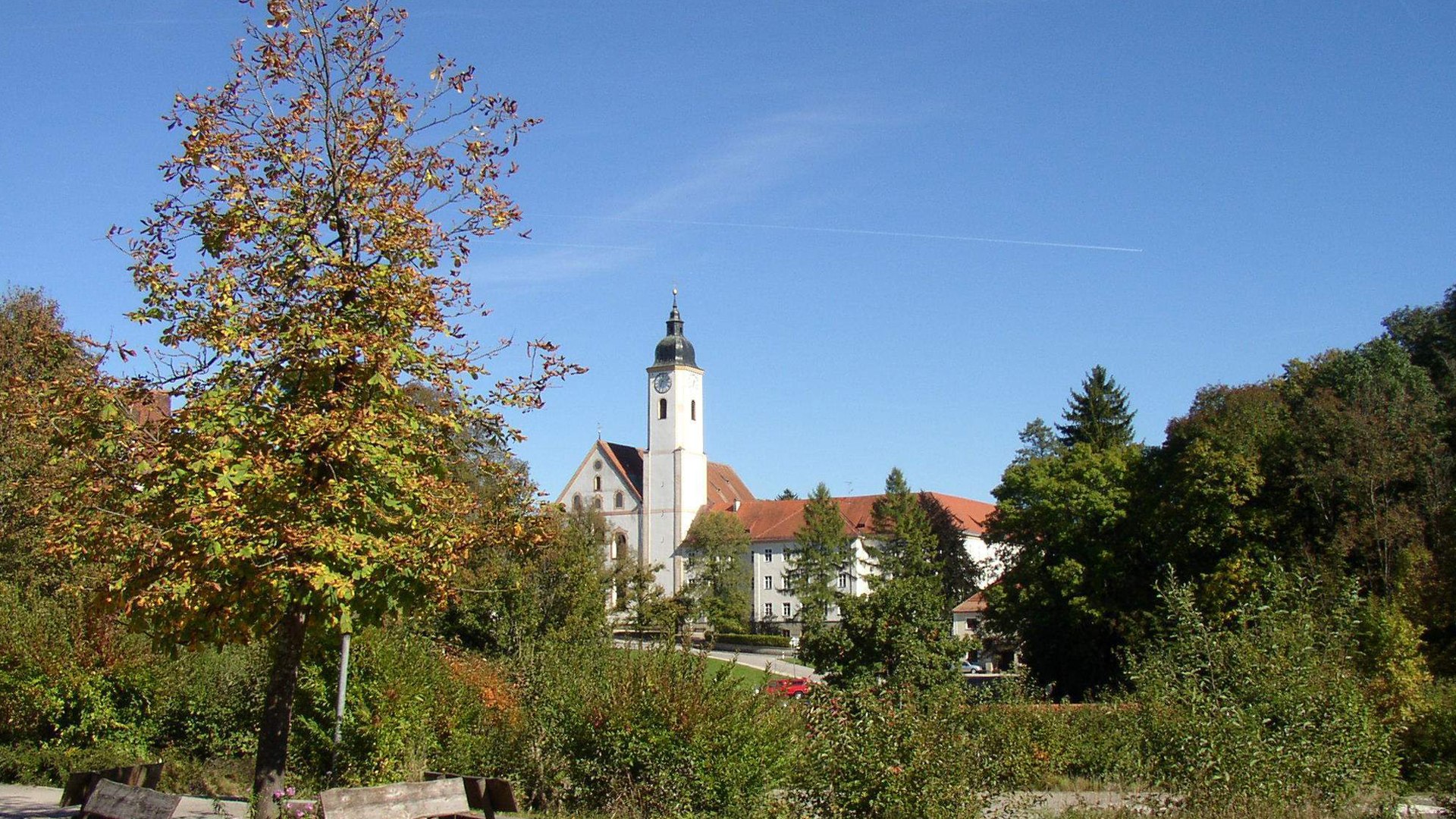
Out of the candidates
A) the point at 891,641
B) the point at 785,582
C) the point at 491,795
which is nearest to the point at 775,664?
the point at 785,582

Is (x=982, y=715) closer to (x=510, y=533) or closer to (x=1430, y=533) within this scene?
(x=510, y=533)

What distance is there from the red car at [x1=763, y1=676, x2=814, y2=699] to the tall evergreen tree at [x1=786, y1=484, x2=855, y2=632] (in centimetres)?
6047

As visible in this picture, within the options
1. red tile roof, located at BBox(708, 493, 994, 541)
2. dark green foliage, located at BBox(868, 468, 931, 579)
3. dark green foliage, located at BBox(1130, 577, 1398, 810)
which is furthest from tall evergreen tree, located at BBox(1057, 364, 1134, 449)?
dark green foliage, located at BBox(1130, 577, 1398, 810)

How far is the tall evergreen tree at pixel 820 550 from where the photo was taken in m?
80.4

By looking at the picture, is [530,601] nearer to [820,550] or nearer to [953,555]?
[953,555]

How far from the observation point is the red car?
13.0m

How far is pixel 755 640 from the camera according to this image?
254ft

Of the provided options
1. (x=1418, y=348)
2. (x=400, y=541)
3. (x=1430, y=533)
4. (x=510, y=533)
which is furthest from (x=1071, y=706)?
(x=1418, y=348)

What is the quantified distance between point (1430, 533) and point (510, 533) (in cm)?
2940

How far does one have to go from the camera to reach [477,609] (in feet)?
92.2

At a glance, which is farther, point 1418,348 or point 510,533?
point 1418,348

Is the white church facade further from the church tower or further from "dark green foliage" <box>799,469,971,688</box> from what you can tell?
"dark green foliage" <box>799,469,971,688</box>

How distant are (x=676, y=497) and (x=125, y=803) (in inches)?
3241

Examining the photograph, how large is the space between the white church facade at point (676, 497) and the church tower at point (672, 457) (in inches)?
2.3
